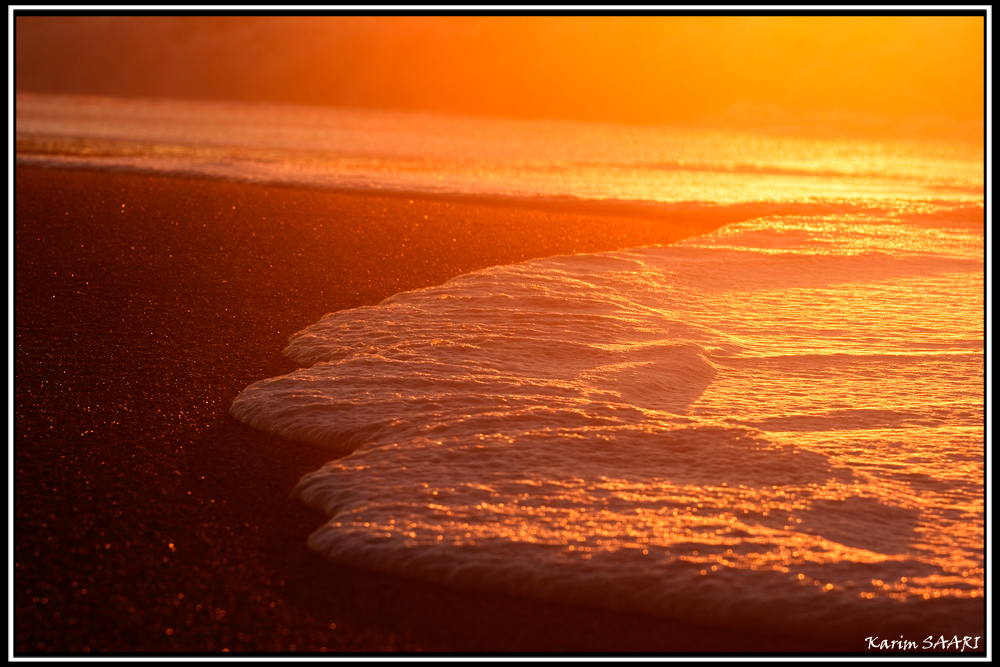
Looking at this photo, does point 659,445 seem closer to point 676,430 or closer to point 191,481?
point 676,430

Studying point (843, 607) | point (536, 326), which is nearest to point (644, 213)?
point (536, 326)

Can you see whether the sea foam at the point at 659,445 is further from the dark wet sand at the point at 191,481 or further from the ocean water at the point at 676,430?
the dark wet sand at the point at 191,481

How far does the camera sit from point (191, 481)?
437cm

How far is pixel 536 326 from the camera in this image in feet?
22.7

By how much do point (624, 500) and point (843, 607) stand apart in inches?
42.2

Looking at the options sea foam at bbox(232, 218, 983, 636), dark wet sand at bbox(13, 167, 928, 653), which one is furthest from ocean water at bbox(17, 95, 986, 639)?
dark wet sand at bbox(13, 167, 928, 653)

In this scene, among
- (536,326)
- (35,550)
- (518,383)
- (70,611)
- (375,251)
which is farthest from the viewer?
(375,251)

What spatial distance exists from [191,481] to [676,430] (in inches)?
97.7

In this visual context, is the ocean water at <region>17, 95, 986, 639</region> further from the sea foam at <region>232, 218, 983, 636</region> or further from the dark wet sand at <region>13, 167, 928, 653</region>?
the dark wet sand at <region>13, 167, 928, 653</region>

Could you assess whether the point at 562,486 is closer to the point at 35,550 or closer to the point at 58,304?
the point at 35,550

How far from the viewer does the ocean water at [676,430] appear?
3586 mm

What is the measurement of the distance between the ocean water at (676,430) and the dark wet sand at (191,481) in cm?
16

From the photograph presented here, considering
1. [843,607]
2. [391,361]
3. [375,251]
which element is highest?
[375,251]

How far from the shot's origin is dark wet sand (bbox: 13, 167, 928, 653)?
10.8ft
